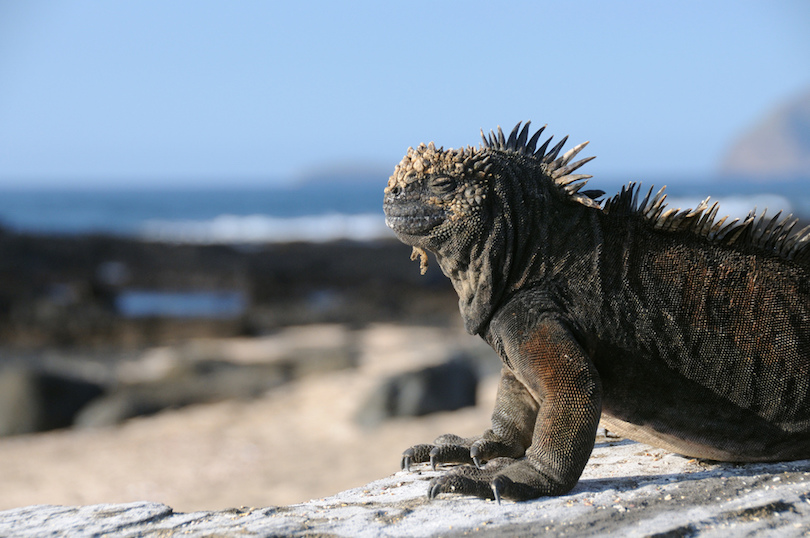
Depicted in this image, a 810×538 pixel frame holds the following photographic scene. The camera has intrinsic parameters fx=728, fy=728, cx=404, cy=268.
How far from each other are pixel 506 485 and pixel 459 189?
1170 millimetres

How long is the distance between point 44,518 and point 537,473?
1.97m

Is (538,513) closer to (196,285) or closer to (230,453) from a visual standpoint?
(230,453)

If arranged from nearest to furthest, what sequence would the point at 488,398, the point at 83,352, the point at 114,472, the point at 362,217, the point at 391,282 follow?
the point at 114,472 < the point at 488,398 < the point at 83,352 < the point at 391,282 < the point at 362,217

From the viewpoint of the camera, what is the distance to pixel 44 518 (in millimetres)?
2914

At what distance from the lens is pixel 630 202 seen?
3096mm

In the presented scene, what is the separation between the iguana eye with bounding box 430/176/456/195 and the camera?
9.75 ft

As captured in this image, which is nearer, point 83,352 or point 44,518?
point 44,518

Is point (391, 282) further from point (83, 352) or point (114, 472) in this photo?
point (114, 472)

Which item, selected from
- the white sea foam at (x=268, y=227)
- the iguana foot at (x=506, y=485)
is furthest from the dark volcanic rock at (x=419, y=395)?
the white sea foam at (x=268, y=227)

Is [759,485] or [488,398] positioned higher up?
[759,485]

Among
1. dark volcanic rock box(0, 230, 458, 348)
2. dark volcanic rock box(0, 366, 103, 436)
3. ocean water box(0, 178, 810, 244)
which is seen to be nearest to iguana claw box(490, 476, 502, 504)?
dark volcanic rock box(0, 366, 103, 436)

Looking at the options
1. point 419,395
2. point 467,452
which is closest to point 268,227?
point 419,395

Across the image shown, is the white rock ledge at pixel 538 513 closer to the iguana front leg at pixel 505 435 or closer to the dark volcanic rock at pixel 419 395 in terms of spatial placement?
the iguana front leg at pixel 505 435

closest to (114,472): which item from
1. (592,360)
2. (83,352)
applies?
(592,360)
